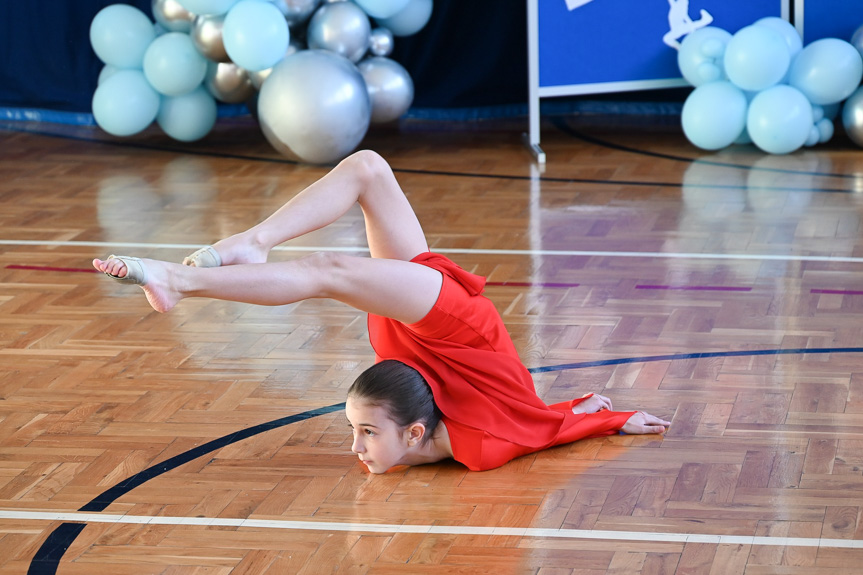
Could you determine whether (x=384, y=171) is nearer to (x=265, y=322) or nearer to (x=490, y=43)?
(x=265, y=322)

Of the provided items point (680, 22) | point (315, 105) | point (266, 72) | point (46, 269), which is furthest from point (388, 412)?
point (680, 22)

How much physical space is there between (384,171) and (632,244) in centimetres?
167

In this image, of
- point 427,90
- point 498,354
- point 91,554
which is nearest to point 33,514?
point 91,554

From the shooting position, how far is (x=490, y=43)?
6.35 m

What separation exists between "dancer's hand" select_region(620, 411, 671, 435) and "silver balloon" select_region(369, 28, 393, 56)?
3.44m

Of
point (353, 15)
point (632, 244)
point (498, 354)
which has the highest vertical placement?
point (353, 15)

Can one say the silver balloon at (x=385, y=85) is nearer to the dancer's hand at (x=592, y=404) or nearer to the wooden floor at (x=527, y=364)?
the wooden floor at (x=527, y=364)

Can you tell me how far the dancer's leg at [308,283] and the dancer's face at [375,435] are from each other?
0.63 feet

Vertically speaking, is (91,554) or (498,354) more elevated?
(498,354)

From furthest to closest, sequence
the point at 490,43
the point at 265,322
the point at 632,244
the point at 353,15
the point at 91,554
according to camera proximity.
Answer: the point at 490,43 → the point at 353,15 → the point at 632,244 → the point at 265,322 → the point at 91,554

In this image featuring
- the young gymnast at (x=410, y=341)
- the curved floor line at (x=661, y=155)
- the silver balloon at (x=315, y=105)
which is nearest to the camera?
the young gymnast at (x=410, y=341)

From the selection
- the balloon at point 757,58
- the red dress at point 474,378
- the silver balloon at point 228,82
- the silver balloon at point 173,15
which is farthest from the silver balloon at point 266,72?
the red dress at point 474,378

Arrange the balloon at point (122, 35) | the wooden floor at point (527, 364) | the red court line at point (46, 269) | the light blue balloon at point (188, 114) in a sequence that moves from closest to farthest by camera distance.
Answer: the wooden floor at point (527, 364), the red court line at point (46, 269), the balloon at point (122, 35), the light blue balloon at point (188, 114)

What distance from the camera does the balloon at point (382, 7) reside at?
5.33m
